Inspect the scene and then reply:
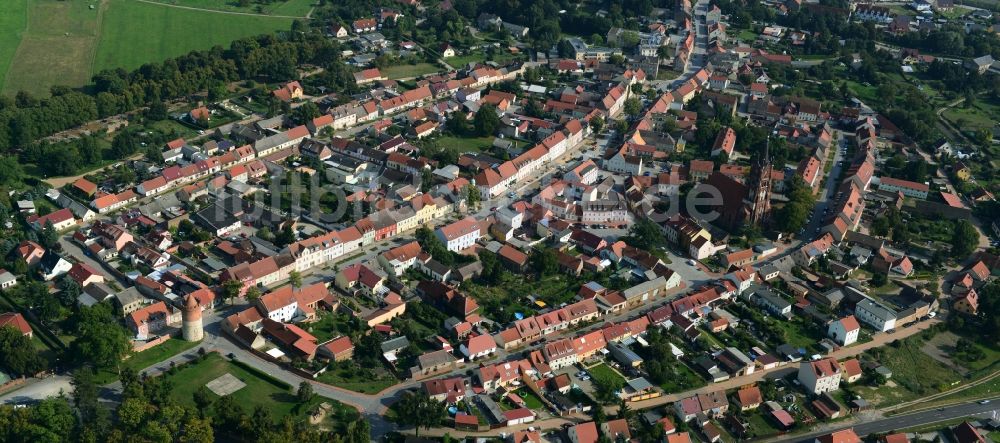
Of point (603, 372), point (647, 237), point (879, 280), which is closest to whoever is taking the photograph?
point (603, 372)

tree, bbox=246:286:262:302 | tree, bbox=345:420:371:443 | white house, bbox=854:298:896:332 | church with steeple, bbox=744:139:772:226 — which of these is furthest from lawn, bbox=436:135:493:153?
tree, bbox=345:420:371:443

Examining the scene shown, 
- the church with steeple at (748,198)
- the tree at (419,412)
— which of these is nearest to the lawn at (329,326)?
the tree at (419,412)

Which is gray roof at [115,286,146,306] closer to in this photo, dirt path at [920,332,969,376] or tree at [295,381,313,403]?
tree at [295,381,313,403]

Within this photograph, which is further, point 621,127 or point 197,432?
point 621,127

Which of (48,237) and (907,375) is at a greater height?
(48,237)

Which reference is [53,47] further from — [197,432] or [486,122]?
[197,432]

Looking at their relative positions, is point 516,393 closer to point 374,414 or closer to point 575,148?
point 374,414

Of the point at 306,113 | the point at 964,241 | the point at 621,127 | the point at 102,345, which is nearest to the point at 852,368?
the point at 964,241
